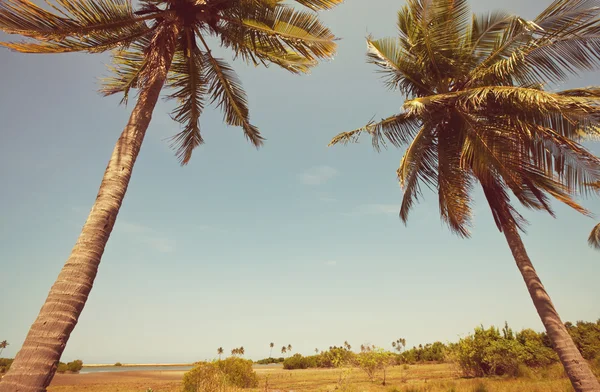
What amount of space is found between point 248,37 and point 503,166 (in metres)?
7.23

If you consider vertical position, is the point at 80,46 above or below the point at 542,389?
above

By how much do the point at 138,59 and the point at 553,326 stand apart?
12.0 metres

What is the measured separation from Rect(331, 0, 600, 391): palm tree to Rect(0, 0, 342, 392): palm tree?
12.5 ft

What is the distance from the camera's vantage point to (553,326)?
712 cm

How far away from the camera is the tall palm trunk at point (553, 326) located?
649 centimetres

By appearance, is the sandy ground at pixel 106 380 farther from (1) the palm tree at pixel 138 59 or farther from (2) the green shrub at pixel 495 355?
(1) the palm tree at pixel 138 59

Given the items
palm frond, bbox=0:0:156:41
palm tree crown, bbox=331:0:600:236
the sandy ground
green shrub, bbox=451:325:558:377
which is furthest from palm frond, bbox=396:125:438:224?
the sandy ground

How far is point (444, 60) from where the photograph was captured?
10.0 meters

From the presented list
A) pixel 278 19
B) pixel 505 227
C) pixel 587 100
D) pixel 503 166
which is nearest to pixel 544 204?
pixel 505 227

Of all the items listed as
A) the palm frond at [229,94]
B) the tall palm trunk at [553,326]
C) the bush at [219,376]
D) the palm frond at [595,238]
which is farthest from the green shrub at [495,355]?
the palm frond at [229,94]

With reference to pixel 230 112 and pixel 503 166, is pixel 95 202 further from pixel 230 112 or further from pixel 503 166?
pixel 503 166

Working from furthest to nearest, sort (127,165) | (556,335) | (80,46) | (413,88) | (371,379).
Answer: (371,379) < (413,88) < (556,335) < (80,46) < (127,165)

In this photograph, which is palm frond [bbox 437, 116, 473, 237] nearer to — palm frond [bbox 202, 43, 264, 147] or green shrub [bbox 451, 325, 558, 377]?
palm frond [bbox 202, 43, 264, 147]

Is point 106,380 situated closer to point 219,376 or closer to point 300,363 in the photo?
point 219,376
